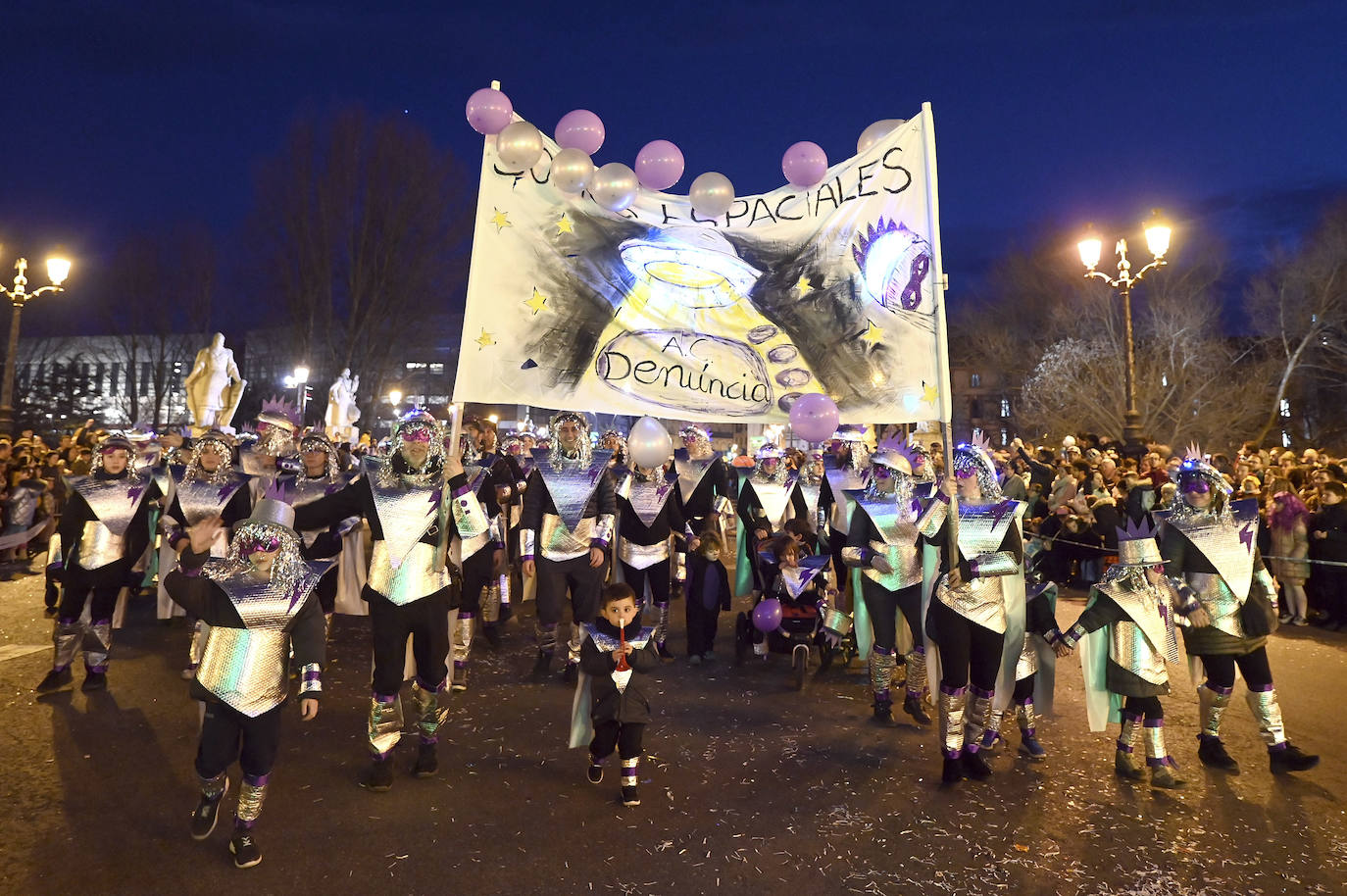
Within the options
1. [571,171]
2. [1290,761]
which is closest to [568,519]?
[571,171]

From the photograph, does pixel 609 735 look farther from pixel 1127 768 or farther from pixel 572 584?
pixel 1127 768

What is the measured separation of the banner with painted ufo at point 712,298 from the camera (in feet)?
18.5

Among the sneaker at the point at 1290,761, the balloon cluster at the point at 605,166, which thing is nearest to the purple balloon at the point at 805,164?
the balloon cluster at the point at 605,166

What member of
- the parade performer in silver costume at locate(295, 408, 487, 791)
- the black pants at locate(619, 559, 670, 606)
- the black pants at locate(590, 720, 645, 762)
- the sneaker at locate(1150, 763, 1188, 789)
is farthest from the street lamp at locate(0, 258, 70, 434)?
the sneaker at locate(1150, 763, 1188, 789)

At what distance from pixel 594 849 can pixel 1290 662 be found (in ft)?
24.0

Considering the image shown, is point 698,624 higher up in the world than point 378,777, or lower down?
higher up

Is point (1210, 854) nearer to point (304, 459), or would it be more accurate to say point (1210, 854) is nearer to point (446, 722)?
point (446, 722)

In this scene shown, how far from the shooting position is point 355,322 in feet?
102

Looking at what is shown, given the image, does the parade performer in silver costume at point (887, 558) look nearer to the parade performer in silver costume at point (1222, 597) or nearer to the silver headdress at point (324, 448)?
the parade performer in silver costume at point (1222, 597)

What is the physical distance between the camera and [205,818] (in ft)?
13.0

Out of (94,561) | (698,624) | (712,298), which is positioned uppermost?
(712,298)

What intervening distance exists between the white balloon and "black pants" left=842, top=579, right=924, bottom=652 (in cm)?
229

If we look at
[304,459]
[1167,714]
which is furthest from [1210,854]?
[304,459]

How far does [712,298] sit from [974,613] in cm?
288
